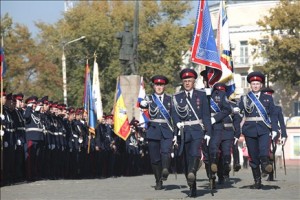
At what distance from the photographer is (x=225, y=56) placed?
72.2 ft

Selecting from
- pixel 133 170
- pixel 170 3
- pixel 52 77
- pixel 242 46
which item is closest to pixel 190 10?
pixel 170 3

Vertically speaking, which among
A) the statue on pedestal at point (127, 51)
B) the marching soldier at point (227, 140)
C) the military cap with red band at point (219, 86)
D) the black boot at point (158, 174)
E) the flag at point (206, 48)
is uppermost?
the statue on pedestal at point (127, 51)

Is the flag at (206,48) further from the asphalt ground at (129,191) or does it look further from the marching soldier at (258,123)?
the asphalt ground at (129,191)

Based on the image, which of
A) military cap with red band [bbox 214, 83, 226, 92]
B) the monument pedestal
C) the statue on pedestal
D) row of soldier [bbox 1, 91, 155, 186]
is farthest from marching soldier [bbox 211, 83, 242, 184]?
the statue on pedestal

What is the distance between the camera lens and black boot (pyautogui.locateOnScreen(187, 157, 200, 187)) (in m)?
16.4

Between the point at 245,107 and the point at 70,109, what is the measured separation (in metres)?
7.69

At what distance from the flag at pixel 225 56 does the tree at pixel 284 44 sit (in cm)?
4724

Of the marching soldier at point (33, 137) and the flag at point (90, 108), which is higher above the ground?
the flag at point (90, 108)

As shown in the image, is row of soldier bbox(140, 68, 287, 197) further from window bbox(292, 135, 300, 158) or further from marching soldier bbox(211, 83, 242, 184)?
window bbox(292, 135, 300, 158)

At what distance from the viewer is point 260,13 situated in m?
85.0

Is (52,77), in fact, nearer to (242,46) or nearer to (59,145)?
(242,46)

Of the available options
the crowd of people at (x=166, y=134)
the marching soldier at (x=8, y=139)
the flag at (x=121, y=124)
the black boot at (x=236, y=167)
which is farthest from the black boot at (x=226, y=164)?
the flag at (x=121, y=124)

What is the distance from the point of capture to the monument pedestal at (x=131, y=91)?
34.4 meters

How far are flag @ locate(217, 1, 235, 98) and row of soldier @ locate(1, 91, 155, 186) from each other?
4.03 metres
